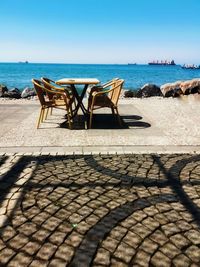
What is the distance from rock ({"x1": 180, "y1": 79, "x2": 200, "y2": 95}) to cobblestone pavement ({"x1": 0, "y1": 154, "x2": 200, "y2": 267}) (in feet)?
42.2

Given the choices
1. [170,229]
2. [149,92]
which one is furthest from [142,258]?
[149,92]

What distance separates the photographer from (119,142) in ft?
21.0

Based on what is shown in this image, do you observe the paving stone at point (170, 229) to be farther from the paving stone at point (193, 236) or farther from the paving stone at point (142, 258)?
the paving stone at point (142, 258)

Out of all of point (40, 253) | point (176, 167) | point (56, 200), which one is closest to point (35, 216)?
point (56, 200)

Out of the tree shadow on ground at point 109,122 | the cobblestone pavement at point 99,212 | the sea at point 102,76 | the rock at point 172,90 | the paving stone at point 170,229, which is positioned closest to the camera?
the cobblestone pavement at point 99,212

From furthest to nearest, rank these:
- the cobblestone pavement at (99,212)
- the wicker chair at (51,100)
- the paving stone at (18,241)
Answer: the wicker chair at (51,100) → the paving stone at (18,241) → the cobblestone pavement at (99,212)

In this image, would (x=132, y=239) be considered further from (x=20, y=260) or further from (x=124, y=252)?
(x=20, y=260)

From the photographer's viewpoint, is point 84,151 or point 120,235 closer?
point 120,235

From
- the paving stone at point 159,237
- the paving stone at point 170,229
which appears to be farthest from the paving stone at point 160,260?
the paving stone at point 170,229

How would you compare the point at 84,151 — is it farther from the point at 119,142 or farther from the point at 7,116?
the point at 7,116

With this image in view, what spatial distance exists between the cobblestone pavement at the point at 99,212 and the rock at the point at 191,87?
1285 centimetres

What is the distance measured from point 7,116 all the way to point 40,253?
23.0 ft

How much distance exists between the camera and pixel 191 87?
58.0ft

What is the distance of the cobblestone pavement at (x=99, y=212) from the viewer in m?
2.80
